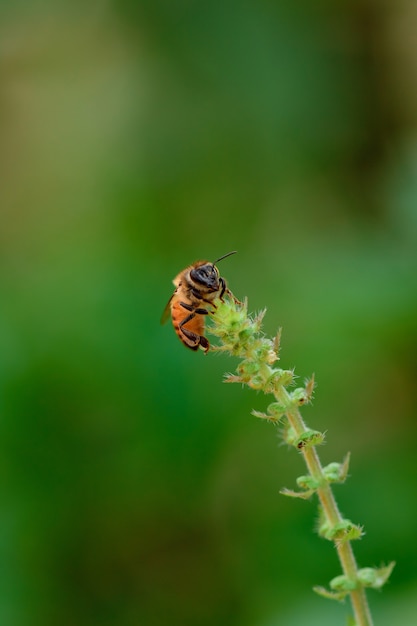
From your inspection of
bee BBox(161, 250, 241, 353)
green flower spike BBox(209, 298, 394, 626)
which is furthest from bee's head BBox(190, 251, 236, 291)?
green flower spike BBox(209, 298, 394, 626)

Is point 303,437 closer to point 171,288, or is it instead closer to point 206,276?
point 206,276

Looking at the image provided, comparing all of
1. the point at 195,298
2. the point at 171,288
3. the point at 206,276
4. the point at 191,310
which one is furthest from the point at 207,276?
the point at 171,288

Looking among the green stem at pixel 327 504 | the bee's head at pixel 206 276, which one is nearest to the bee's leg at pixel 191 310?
the bee's head at pixel 206 276

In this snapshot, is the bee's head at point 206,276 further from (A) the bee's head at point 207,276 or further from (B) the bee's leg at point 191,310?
(B) the bee's leg at point 191,310

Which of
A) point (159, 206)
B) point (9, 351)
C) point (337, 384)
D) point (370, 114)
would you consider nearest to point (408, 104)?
point (370, 114)

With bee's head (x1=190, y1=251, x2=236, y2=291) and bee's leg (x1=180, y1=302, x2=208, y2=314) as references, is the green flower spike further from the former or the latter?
bee's leg (x1=180, y1=302, x2=208, y2=314)

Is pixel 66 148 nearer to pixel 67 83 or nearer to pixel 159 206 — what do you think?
pixel 67 83
